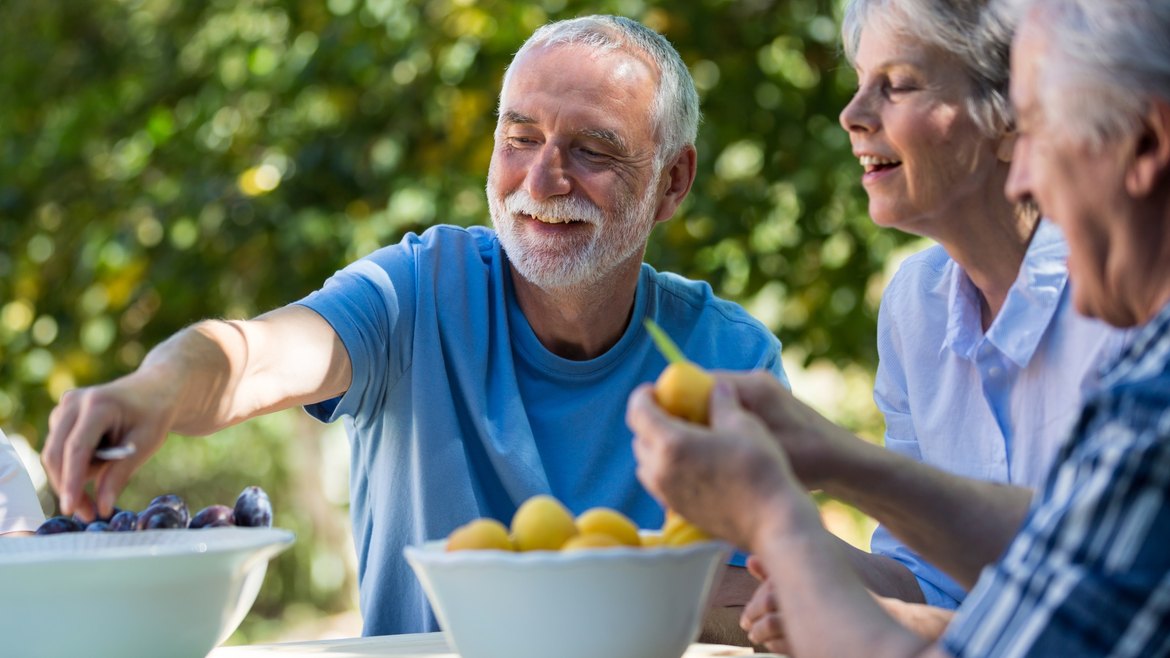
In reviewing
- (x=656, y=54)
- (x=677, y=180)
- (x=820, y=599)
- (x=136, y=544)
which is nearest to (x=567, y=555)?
(x=820, y=599)

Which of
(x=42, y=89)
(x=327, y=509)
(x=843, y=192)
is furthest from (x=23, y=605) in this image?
(x=327, y=509)

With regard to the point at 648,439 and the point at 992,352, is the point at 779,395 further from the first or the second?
the point at 992,352

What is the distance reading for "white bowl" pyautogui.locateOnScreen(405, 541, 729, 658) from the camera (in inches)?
55.4

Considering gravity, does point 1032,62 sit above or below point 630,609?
above

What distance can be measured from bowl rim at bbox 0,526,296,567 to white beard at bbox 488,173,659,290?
0.97m

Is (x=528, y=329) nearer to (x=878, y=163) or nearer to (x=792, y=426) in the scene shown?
(x=878, y=163)

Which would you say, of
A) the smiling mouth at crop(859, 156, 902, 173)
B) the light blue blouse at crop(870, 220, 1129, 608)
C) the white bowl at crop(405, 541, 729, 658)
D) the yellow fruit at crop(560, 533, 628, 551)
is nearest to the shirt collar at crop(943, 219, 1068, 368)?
the light blue blouse at crop(870, 220, 1129, 608)

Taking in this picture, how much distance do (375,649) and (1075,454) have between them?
1083mm

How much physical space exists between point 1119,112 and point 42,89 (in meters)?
5.10

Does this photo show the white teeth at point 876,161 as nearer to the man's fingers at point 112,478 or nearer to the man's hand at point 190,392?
the man's hand at point 190,392

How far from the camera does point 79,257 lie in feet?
15.0

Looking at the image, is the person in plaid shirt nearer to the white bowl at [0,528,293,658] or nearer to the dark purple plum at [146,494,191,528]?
the white bowl at [0,528,293,658]

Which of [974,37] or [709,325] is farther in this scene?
[709,325]

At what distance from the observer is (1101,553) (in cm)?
108
